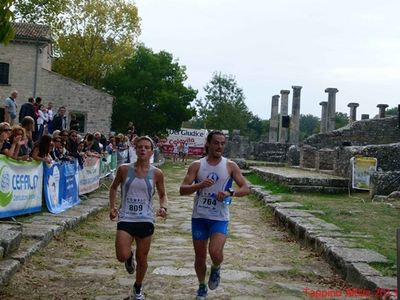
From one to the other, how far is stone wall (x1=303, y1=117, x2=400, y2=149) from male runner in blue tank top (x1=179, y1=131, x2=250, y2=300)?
83.7 ft

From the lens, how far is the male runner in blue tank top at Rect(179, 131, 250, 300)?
554cm

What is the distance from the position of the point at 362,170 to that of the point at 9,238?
39.4 feet

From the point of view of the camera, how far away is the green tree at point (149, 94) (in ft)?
135

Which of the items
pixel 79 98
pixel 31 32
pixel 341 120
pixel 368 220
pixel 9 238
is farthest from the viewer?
pixel 341 120

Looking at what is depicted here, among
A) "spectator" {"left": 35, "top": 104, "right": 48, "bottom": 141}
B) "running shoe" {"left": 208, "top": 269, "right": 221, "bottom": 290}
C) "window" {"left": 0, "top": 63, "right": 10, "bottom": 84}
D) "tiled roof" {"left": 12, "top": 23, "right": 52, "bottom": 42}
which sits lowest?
"running shoe" {"left": 208, "top": 269, "right": 221, "bottom": 290}

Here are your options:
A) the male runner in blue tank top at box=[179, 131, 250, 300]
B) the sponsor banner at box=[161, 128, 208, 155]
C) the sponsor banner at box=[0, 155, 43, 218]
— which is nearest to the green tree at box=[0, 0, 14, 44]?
the male runner in blue tank top at box=[179, 131, 250, 300]

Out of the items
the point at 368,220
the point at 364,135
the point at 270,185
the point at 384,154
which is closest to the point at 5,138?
the point at 368,220

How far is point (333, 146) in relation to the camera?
3108 cm

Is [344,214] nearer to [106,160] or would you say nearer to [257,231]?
[257,231]

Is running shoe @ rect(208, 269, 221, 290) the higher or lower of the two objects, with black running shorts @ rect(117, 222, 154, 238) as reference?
lower

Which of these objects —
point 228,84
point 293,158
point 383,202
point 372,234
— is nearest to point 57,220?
point 372,234

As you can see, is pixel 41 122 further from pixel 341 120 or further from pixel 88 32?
pixel 341 120

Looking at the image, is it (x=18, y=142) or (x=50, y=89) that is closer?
(x=18, y=142)

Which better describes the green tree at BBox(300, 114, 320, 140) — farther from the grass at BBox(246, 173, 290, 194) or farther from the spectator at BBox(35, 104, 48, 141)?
the spectator at BBox(35, 104, 48, 141)
